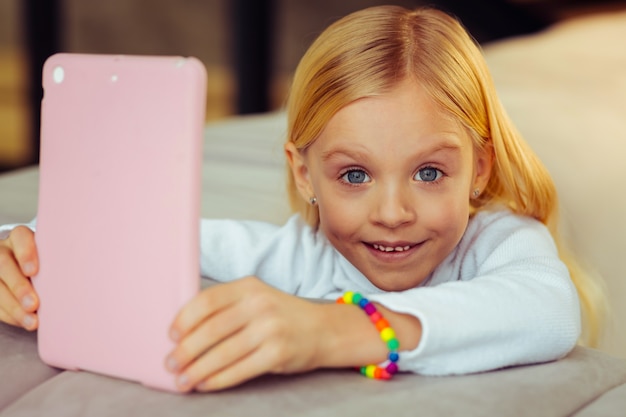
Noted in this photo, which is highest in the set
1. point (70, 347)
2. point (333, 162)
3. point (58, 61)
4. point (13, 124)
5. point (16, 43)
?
point (58, 61)

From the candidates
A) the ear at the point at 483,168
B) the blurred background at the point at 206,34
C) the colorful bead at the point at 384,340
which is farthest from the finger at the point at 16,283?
the blurred background at the point at 206,34

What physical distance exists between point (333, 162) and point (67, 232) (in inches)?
12.2

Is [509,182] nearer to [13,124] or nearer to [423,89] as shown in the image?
[423,89]

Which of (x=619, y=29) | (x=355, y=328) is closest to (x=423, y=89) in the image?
(x=355, y=328)

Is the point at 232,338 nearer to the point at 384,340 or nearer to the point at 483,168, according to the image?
the point at 384,340

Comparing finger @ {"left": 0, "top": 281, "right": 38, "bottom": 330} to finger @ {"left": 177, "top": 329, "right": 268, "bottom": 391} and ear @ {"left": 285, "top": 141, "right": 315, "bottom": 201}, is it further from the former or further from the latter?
ear @ {"left": 285, "top": 141, "right": 315, "bottom": 201}

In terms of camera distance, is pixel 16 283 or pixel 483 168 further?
pixel 483 168

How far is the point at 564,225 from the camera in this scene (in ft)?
4.60

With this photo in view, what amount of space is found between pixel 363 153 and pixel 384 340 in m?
0.23

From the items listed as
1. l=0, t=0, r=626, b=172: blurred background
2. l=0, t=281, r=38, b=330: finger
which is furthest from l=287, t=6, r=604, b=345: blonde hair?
l=0, t=0, r=626, b=172: blurred background

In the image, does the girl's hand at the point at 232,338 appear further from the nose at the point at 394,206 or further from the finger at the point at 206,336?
the nose at the point at 394,206

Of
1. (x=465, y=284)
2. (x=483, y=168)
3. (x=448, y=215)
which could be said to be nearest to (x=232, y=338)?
(x=465, y=284)

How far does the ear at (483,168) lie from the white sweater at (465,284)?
0.15 ft

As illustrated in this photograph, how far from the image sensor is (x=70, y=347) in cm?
76
